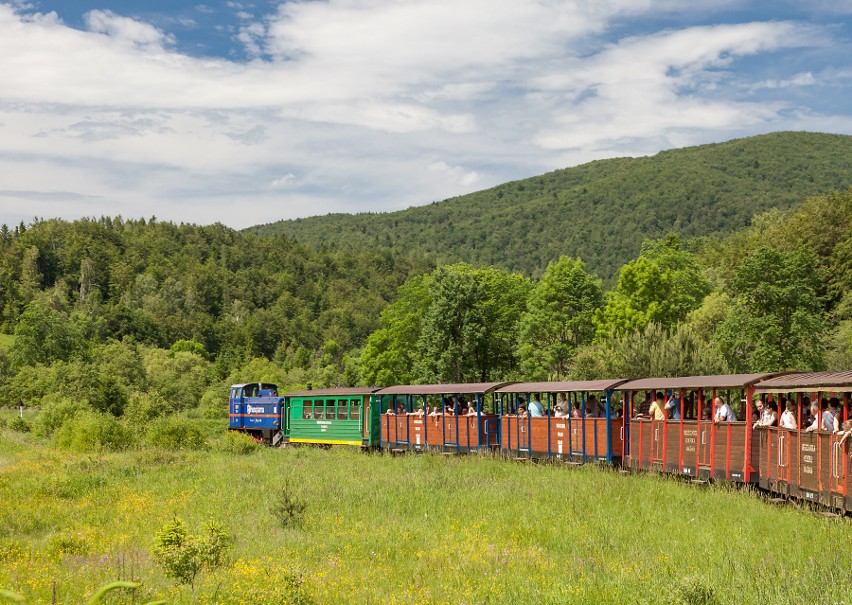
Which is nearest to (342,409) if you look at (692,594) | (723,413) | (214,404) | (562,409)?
(562,409)

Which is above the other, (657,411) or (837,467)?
(657,411)

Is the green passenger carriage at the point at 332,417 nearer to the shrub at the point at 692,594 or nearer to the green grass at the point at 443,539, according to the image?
the green grass at the point at 443,539

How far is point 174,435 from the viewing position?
38.3 meters

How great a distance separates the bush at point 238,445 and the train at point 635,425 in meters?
3.39

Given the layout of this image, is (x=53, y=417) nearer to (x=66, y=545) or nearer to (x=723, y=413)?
(x=66, y=545)

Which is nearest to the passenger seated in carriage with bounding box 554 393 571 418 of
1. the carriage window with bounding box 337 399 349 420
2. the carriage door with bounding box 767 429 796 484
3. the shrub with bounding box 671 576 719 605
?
the carriage door with bounding box 767 429 796 484

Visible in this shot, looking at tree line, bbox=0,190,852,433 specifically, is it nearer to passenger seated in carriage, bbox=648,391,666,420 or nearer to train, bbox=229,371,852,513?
train, bbox=229,371,852,513

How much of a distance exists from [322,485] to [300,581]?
1169 cm

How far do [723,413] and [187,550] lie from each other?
12131 millimetres

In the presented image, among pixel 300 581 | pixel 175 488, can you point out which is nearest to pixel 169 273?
pixel 175 488

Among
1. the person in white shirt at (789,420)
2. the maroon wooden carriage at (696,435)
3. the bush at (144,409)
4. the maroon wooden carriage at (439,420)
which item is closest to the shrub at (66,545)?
the person in white shirt at (789,420)

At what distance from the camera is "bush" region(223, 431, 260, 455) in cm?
3737

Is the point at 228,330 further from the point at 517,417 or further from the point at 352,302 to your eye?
the point at 517,417

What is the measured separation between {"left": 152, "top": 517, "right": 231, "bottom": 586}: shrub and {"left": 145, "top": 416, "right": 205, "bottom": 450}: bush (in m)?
24.5
